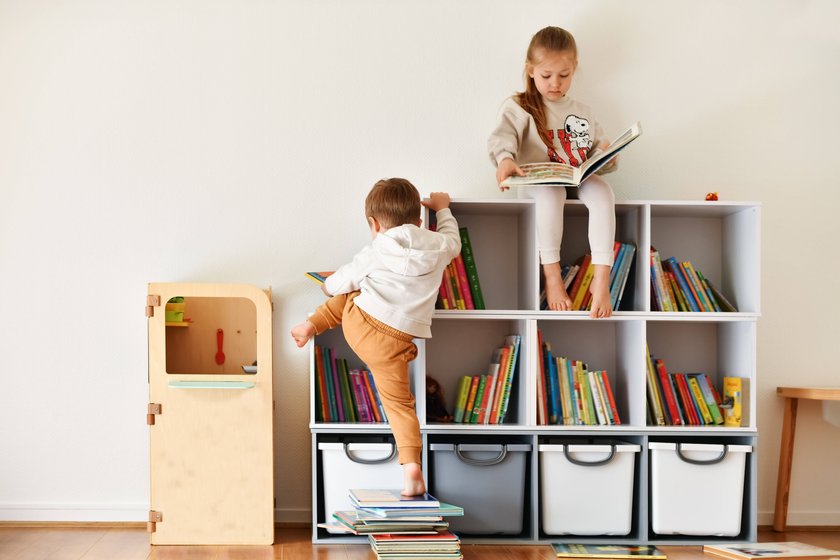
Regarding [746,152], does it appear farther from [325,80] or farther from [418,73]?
[325,80]

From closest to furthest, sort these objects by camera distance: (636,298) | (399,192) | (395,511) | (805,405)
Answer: (395,511) < (399,192) < (636,298) < (805,405)

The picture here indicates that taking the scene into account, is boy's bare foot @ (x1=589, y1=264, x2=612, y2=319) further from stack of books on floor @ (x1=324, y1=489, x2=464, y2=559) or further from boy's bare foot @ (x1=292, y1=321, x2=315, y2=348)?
boy's bare foot @ (x1=292, y1=321, x2=315, y2=348)

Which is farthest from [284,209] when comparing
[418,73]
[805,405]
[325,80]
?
[805,405]

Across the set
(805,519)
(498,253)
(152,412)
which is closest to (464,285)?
(498,253)

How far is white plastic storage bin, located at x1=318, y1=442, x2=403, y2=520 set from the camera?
2.61 metres

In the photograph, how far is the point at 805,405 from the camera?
2.93m

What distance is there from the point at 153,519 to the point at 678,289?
187 cm

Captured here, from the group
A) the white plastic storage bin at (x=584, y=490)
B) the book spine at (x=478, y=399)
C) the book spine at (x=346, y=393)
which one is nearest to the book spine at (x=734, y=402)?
the white plastic storage bin at (x=584, y=490)

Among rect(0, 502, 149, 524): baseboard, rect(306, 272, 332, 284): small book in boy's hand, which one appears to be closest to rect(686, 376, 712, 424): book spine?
rect(306, 272, 332, 284): small book in boy's hand

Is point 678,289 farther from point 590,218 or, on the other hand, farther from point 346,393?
point 346,393

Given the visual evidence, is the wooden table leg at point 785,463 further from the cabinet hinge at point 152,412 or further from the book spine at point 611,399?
the cabinet hinge at point 152,412

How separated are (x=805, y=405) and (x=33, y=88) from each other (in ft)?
9.77

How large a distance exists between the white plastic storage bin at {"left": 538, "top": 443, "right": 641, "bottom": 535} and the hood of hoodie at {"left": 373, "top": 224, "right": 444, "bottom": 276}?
0.71 meters

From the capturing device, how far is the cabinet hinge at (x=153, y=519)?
257 centimetres
